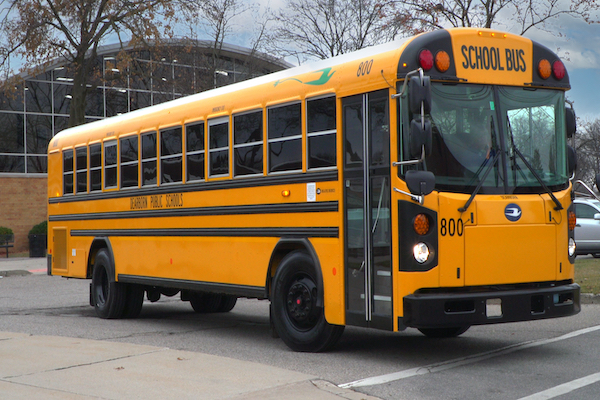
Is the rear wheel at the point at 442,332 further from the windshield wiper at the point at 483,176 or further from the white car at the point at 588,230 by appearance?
the white car at the point at 588,230

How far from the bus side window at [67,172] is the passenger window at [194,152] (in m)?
4.00

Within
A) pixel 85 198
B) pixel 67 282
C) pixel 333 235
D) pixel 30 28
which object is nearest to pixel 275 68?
pixel 30 28

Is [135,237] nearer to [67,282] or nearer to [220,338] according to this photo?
[220,338]

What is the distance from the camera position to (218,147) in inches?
379

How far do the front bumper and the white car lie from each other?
44.9 feet

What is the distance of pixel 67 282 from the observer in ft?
66.1

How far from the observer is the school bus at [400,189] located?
7020mm

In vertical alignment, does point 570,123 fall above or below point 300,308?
A: above

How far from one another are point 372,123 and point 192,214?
11.6 ft

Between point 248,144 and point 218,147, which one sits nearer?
point 248,144

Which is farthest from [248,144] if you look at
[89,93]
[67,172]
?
[89,93]

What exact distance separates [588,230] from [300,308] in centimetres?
1449

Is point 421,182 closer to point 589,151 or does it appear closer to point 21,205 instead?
point 21,205

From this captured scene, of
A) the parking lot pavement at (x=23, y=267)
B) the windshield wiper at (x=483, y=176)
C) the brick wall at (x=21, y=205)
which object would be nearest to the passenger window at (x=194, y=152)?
the windshield wiper at (x=483, y=176)
